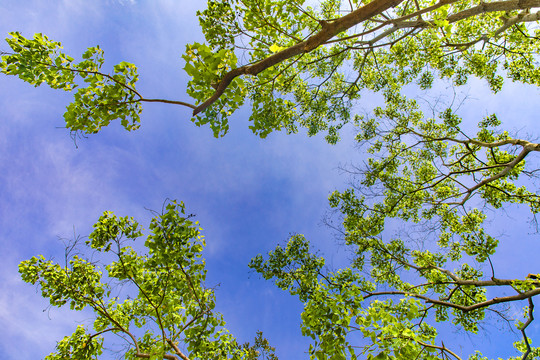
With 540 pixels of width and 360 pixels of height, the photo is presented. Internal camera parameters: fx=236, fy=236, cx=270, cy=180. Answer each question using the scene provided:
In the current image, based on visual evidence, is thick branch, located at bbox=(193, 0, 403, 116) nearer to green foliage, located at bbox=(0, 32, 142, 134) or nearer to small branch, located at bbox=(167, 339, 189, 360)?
green foliage, located at bbox=(0, 32, 142, 134)

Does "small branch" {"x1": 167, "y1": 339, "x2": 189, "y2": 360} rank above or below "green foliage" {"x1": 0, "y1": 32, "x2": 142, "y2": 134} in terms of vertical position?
below

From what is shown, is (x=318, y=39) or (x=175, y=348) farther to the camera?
(x=175, y=348)

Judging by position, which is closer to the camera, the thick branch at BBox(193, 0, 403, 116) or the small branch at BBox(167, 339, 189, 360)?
the thick branch at BBox(193, 0, 403, 116)

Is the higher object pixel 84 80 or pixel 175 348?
pixel 84 80

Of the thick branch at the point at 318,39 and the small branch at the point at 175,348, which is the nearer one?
the thick branch at the point at 318,39

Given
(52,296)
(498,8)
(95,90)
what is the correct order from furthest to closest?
(52,296)
(498,8)
(95,90)

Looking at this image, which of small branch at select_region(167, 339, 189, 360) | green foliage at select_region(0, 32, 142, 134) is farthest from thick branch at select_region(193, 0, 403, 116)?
small branch at select_region(167, 339, 189, 360)

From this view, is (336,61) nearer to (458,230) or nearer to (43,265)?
(458,230)

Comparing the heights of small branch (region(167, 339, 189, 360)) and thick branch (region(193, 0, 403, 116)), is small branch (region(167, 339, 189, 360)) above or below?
below

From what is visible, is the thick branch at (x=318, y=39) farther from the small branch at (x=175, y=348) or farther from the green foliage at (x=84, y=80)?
the small branch at (x=175, y=348)

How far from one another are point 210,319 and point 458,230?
9.10 metres

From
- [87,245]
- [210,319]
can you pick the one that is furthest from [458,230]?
[87,245]

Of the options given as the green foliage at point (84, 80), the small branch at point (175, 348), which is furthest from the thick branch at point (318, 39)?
the small branch at point (175, 348)

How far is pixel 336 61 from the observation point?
9914 mm
